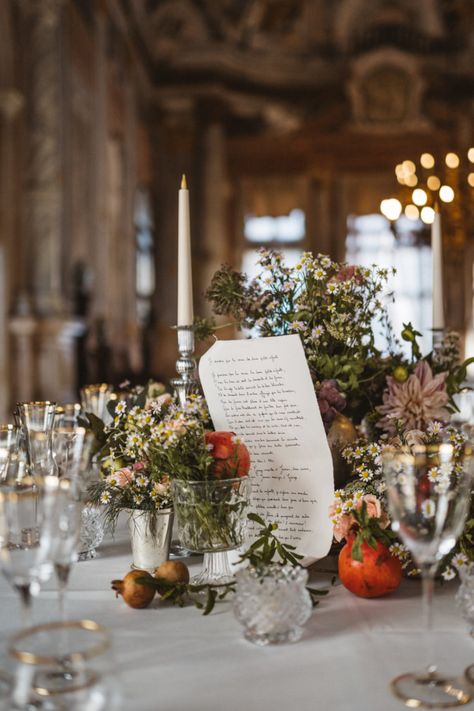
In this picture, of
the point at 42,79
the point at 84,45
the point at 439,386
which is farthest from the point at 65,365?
the point at 439,386

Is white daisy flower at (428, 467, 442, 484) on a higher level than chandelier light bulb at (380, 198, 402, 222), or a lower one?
lower

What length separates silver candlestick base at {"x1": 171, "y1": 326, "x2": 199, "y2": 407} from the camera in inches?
67.0

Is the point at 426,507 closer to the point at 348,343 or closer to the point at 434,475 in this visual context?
the point at 434,475

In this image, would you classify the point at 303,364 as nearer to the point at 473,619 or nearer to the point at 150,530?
the point at 150,530

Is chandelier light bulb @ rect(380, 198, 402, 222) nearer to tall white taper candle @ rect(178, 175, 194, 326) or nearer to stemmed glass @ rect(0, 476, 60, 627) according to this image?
tall white taper candle @ rect(178, 175, 194, 326)

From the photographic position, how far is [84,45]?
29.3 ft

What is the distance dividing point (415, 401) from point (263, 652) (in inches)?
29.7

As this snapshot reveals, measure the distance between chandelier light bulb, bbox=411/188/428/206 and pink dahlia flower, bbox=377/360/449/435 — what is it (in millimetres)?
5315

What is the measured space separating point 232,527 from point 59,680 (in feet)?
1.55

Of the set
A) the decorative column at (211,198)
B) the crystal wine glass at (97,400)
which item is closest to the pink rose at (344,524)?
the crystal wine glass at (97,400)

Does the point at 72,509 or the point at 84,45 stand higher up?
the point at 84,45

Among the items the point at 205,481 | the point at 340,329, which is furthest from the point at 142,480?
the point at 340,329

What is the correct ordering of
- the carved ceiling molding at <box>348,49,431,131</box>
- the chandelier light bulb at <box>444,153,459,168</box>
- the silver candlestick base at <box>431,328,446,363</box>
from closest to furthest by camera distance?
the silver candlestick base at <box>431,328,446,363</box> < the chandelier light bulb at <box>444,153,459,168</box> < the carved ceiling molding at <box>348,49,431,131</box>

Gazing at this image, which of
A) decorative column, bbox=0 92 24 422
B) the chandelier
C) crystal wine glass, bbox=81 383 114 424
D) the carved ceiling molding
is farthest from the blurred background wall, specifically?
crystal wine glass, bbox=81 383 114 424
